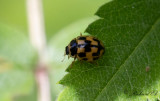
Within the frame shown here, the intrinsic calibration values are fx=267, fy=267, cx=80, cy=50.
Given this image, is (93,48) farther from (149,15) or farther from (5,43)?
(5,43)

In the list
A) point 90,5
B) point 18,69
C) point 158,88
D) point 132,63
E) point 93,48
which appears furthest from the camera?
point 90,5

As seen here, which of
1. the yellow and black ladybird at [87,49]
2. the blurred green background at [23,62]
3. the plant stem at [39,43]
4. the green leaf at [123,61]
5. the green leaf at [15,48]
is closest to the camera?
the green leaf at [123,61]

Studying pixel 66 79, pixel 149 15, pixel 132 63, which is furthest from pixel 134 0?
pixel 66 79

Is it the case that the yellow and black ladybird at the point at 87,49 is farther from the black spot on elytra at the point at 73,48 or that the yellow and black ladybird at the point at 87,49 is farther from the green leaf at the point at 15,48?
the green leaf at the point at 15,48

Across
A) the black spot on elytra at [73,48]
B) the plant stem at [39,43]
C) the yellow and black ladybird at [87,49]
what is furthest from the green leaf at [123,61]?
the plant stem at [39,43]

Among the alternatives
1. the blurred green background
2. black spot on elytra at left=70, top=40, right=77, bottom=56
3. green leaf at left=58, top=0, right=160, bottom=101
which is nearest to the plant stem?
the blurred green background

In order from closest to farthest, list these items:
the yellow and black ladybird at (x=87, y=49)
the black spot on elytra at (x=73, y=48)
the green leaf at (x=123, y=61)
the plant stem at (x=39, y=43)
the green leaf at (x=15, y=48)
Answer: the green leaf at (x=123, y=61)
the yellow and black ladybird at (x=87, y=49)
the black spot on elytra at (x=73, y=48)
the plant stem at (x=39, y=43)
the green leaf at (x=15, y=48)
